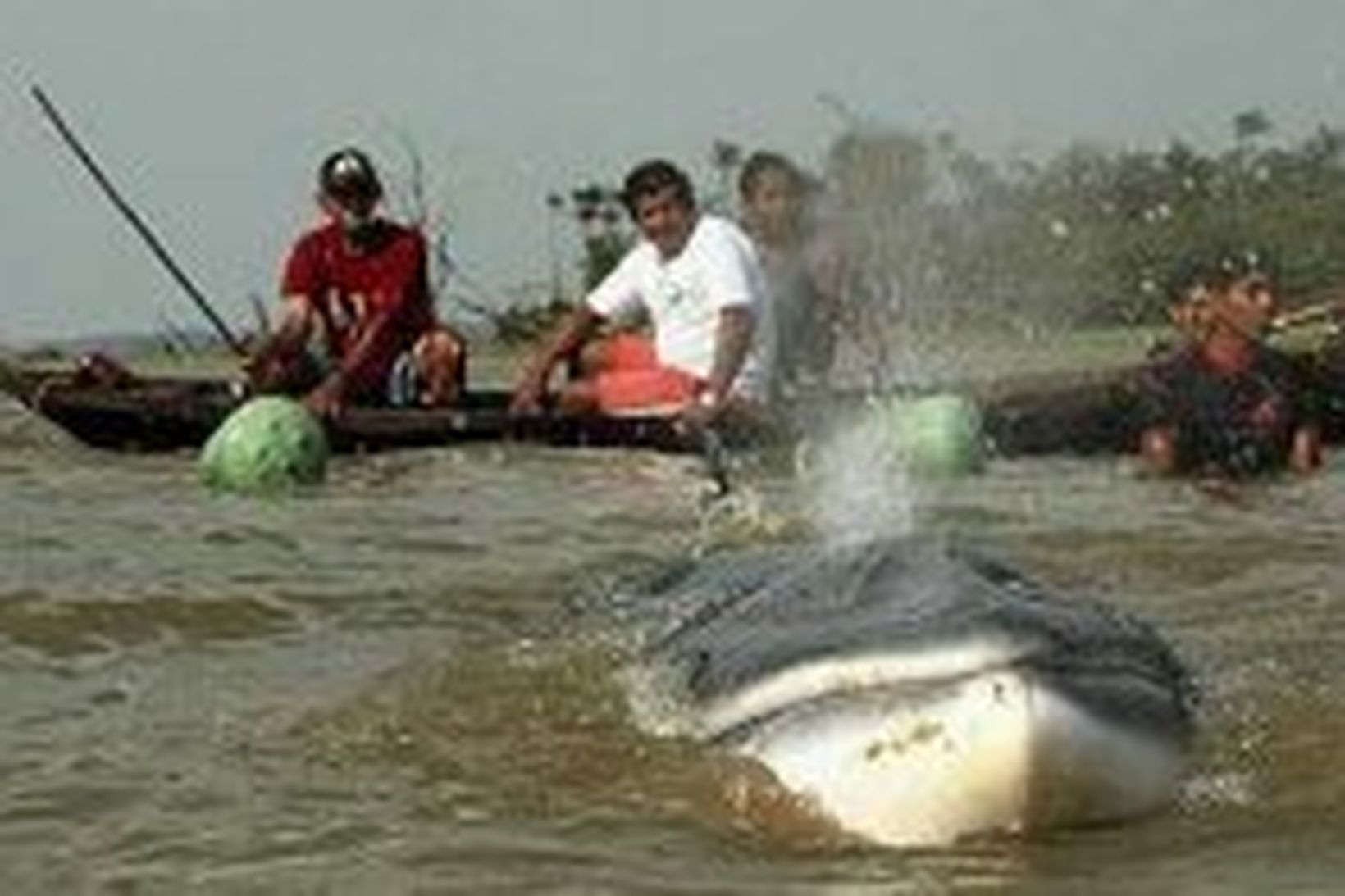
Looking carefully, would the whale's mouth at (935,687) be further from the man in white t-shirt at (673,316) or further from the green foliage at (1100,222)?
the green foliage at (1100,222)

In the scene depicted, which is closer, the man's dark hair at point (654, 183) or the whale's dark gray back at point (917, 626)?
the whale's dark gray back at point (917, 626)

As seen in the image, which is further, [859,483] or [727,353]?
[727,353]

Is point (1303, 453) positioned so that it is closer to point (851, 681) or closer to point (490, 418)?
point (490, 418)

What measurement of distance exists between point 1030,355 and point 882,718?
28.6 metres

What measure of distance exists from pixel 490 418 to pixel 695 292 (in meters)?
1.06

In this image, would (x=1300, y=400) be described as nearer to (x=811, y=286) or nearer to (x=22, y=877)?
(x=811, y=286)

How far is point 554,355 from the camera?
39.4ft

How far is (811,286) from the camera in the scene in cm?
1270

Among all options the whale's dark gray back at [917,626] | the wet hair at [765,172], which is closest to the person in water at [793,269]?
the wet hair at [765,172]

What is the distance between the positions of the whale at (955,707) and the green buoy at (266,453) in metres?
6.78

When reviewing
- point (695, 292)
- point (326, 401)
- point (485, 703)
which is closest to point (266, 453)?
point (326, 401)

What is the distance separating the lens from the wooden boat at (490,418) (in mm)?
11352

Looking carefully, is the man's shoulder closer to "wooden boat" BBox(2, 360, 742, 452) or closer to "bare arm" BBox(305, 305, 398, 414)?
"wooden boat" BBox(2, 360, 742, 452)

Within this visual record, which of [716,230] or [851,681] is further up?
[716,230]
